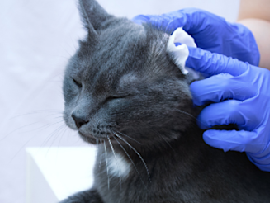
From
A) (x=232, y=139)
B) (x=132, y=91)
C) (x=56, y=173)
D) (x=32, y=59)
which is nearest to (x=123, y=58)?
(x=132, y=91)

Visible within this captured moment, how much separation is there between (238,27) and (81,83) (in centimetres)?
61

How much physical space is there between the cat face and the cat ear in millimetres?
101

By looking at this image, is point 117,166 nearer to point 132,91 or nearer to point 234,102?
point 132,91

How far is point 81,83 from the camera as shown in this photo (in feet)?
2.19

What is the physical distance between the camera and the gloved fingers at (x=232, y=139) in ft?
2.15

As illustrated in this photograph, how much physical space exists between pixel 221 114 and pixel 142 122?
0.71 feet

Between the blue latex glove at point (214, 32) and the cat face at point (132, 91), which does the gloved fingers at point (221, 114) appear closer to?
the cat face at point (132, 91)

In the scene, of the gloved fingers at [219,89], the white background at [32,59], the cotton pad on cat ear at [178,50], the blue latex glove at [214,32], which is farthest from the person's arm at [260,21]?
the cotton pad on cat ear at [178,50]

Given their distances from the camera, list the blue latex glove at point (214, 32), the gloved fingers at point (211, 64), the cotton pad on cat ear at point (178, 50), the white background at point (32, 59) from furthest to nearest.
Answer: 1. the white background at point (32, 59)
2. the blue latex glove at point (214, 32)
3. the gloved fingers at point (211, 64)
4. the cotton pad on cat ear at point (178, 50)

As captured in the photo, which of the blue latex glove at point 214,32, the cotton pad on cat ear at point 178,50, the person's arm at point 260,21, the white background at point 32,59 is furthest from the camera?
the white background at point 32,59

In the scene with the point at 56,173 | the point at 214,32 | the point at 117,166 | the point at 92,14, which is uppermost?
the point at 92,14

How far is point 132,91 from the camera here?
0.59m

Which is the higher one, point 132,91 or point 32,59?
point 132,91

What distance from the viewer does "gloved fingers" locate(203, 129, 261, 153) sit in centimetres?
66
